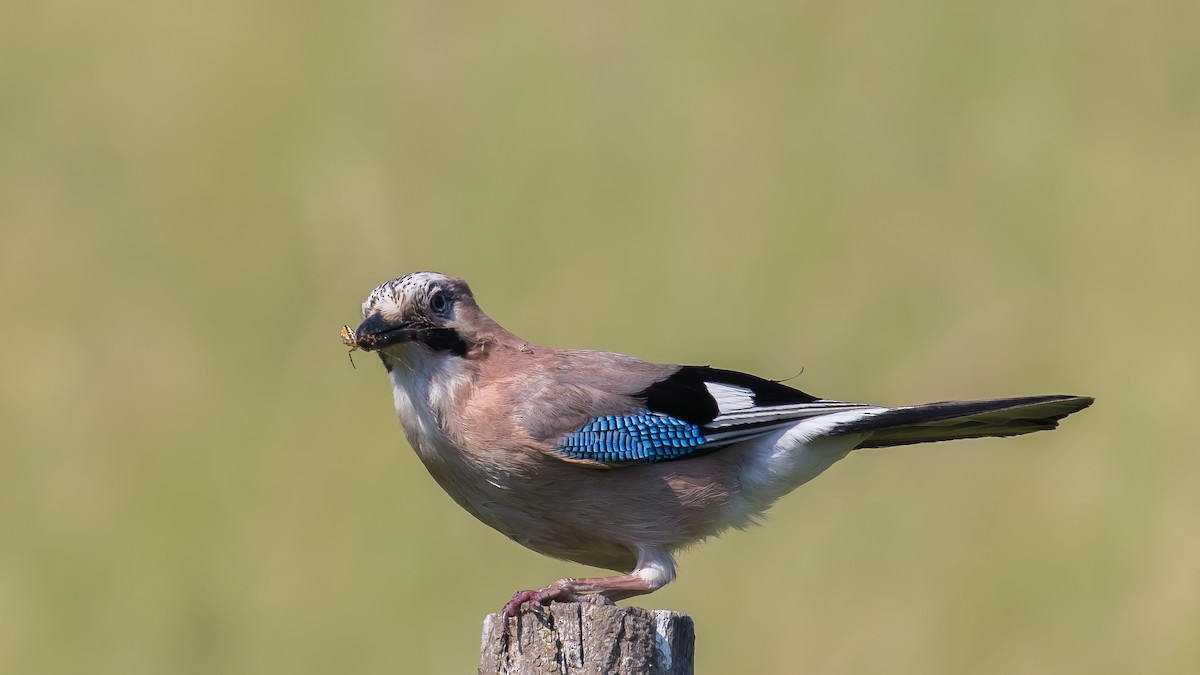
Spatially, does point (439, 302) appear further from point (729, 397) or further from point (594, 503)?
point (729, 397)

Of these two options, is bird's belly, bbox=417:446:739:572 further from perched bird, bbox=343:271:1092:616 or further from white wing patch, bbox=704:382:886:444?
white wing patch, bbox=704:382:886:444

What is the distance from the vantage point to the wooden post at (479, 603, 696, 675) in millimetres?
4316

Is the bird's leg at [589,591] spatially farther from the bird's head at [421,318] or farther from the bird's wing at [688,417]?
the bird's head at [421,318]

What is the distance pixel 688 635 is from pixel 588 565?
65.4 inches

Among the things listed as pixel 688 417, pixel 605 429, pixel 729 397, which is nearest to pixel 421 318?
pixel 605 429

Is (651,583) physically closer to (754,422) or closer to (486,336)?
(754,422)

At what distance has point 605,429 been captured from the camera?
18.8ft

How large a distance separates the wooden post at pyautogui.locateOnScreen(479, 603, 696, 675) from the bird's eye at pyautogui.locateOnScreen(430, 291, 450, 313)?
70.3 inches

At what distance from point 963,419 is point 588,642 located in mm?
2309

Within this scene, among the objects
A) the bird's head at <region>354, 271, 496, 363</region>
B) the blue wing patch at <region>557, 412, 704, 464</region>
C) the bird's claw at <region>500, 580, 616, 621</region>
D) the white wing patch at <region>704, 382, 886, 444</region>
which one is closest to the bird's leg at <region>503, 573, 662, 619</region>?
the bird's claw at <region>500, 580, 616, 621</region>

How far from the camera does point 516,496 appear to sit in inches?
224

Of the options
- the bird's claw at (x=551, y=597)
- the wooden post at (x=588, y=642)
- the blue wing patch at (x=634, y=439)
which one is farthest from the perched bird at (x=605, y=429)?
the wooden post at (x=588, y=642)

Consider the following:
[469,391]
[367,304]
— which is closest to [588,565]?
[469,391]

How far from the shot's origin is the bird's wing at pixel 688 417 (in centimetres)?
570
